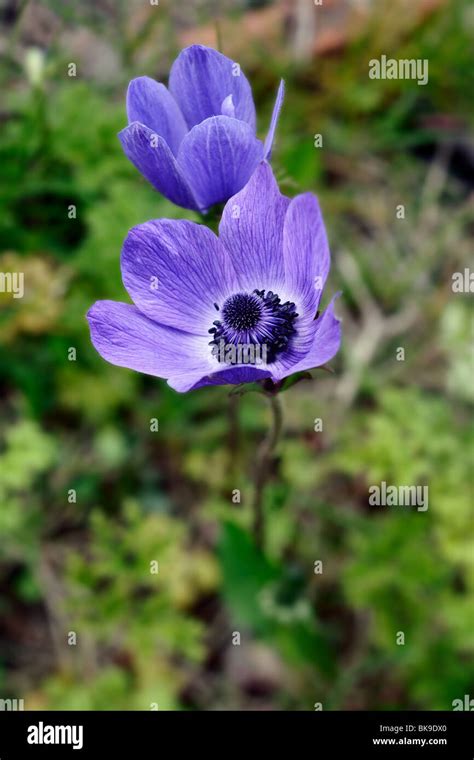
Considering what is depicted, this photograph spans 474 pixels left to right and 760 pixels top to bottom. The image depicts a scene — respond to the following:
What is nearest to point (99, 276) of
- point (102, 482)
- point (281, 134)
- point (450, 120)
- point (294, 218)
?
point (102, 482)

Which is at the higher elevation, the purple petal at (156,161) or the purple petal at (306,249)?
the purple petal at (156,161)

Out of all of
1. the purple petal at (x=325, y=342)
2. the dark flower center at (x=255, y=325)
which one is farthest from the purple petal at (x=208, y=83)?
the purple petal at (x=325, y=342)

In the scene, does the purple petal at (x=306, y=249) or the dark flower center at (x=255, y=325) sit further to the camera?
the dark flower center at (x=255, y=325)

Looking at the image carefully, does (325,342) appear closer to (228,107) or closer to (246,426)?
(228,107)

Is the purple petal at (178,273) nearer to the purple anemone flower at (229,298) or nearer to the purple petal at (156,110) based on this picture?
the purple anemone flower at (229,298)

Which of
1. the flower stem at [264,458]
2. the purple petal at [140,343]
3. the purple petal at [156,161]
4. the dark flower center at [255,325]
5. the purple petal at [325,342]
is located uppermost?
the purple petal at [156,161]

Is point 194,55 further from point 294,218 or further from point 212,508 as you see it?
point 212,508
